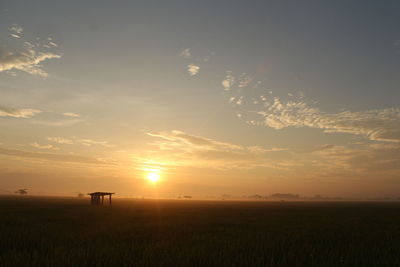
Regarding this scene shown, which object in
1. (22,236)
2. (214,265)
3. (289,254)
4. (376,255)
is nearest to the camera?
(214,265)

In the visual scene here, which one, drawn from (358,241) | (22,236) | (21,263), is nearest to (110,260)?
(21,263)

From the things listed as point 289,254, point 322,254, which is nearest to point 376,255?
point 322,254

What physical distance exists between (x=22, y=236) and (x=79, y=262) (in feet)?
25.0

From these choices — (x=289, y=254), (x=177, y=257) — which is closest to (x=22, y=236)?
(x=177, y=257)

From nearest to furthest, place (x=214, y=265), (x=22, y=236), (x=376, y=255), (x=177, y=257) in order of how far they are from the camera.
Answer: (x=214, y=265) → (x=177, y=257) → (x=376, y=255) → (x=22, y=236)

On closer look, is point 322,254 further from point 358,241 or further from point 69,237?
point 69,237

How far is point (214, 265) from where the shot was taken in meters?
9.23

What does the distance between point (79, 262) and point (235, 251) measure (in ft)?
19.1

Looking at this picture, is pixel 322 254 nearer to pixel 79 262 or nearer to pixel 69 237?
pixel 79 262

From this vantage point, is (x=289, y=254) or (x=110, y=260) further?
(x=289, y=254)

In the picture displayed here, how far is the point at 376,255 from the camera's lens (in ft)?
37.9

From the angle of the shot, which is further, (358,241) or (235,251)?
(358,241)

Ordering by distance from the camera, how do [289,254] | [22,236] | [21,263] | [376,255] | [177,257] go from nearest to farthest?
[21,263] → [177,257] → [289,254] → [376,255] → [22,236]

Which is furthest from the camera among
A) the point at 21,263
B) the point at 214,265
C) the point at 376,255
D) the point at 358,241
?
the point at 358,241
